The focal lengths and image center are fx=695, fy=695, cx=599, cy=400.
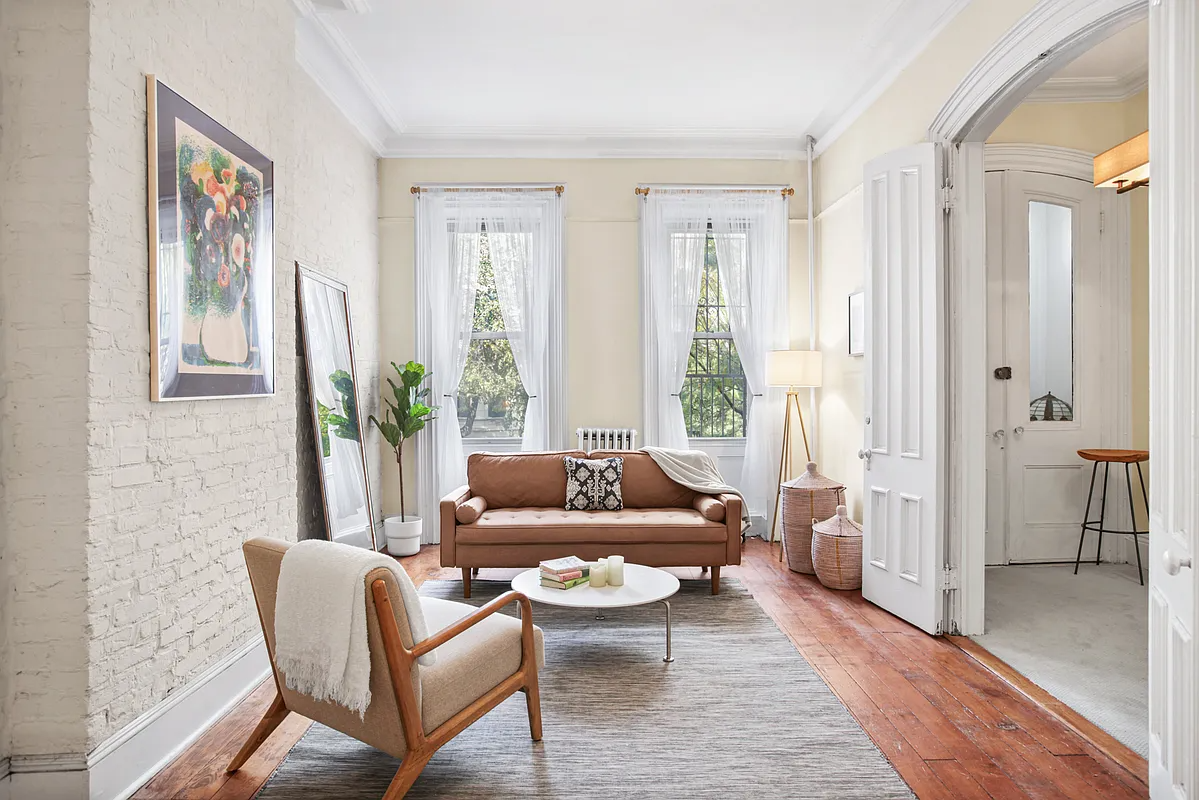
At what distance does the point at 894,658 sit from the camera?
327 cm

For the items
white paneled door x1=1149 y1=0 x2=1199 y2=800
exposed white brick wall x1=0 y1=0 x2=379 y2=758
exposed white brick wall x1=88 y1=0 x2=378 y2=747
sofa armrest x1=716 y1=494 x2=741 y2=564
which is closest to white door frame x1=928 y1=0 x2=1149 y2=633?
sofa armrest x1=716 y1=494 x2=741 y2=564

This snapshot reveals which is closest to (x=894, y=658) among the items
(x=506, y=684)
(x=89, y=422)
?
(x=506, y=684)

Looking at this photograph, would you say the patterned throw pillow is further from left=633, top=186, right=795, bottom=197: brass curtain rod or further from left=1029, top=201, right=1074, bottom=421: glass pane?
left=1029, top=201, right=1074, bottom=421: glass pane

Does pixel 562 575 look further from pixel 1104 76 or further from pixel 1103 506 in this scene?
pixel 1104 76

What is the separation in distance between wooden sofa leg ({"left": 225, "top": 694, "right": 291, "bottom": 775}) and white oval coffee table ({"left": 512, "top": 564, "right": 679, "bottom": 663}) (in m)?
1.02

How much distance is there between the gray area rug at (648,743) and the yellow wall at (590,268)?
2.68 metres

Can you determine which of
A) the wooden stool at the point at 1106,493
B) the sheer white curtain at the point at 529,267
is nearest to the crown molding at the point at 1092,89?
the wooden stool at the point at 1106,493

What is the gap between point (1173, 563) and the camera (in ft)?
5.56

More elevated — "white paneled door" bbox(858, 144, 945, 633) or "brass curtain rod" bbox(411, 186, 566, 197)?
"brass curtain rod" bbox(411, 186, 566, 197)

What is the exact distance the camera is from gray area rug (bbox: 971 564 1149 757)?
8.98 feet

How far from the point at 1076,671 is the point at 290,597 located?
127 inches

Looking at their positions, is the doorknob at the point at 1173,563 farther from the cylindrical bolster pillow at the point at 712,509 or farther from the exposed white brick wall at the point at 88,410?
the exposed white brick wall at the point at 88,410

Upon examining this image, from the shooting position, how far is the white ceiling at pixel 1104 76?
4223mm

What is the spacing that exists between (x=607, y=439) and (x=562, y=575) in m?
2.47
